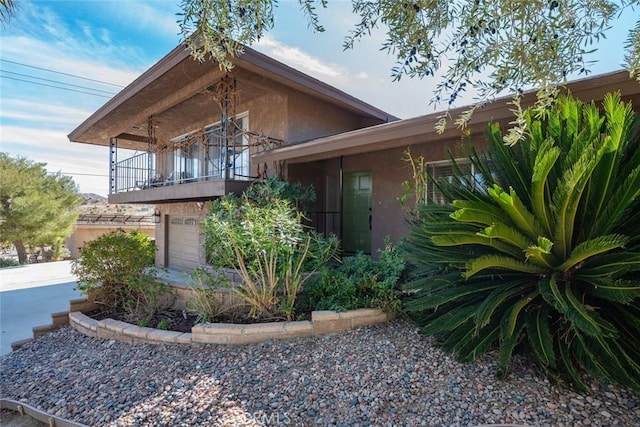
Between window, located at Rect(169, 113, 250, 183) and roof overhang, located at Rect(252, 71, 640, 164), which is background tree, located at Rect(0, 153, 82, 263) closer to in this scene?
window, located at Rect(169, 113, 250, 183)

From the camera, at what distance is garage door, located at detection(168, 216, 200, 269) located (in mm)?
10109

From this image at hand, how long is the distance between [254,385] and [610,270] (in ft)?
10.7

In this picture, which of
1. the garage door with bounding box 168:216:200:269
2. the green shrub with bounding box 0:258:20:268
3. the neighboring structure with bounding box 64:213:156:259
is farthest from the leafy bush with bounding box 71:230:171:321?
the green shrub with bounding box 0:258:20:268

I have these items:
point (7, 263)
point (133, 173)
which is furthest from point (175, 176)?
point (7, 263)

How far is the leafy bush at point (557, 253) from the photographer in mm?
2543

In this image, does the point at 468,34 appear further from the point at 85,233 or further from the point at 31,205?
the point at 85,233

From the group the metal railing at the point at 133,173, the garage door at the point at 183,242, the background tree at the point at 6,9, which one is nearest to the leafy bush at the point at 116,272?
the garage door at the point at 183,242

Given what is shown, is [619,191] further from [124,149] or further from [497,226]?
[124,149]

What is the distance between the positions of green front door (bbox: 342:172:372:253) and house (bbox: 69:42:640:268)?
26 mm

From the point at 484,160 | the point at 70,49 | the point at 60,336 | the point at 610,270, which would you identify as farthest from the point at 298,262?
the point at 70,49

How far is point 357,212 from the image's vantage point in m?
8.54

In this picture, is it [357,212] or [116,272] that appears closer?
[116,272]

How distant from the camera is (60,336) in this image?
6164 millimetres

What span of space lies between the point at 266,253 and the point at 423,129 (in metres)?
3.08
